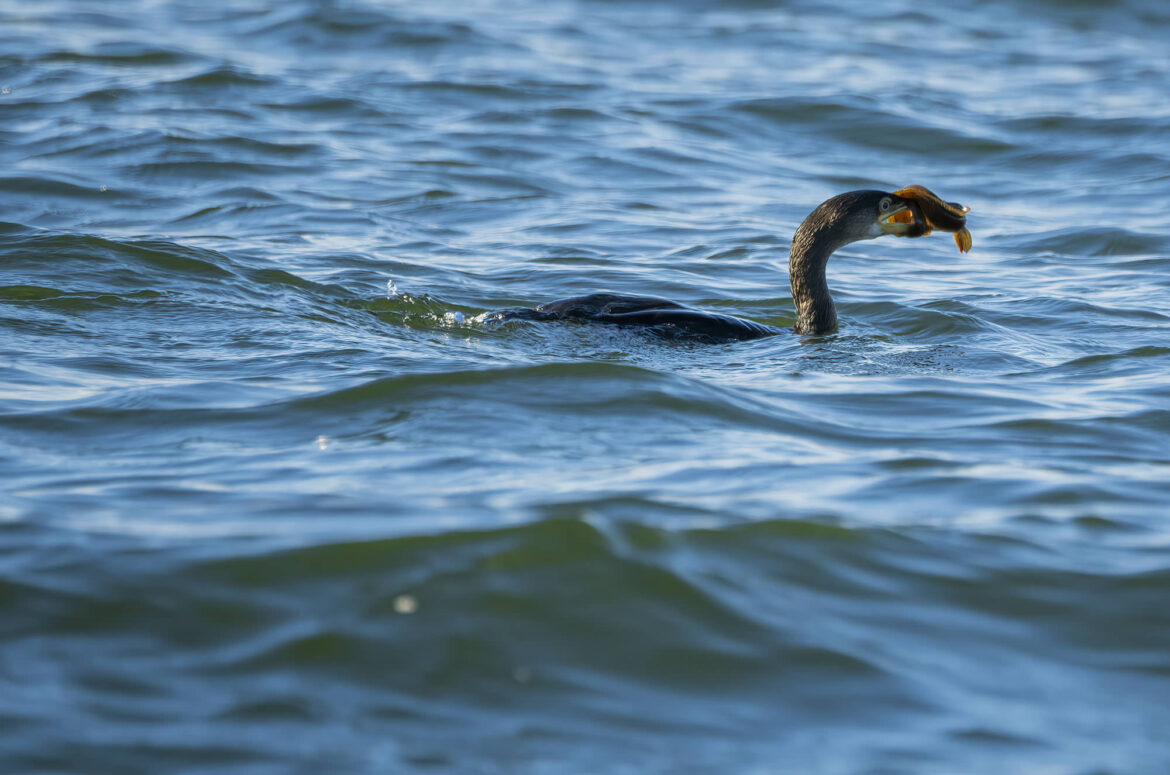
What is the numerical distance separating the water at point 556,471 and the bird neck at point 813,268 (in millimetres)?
152

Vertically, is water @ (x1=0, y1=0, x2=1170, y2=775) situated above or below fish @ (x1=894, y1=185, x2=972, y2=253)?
below

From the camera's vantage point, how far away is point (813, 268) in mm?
7543

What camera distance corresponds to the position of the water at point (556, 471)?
326 centimetres

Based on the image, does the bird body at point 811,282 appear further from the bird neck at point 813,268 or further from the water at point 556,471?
the water at point 556,471

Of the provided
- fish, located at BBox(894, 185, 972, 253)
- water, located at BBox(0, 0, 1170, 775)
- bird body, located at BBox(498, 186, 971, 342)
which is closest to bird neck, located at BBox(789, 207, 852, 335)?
bird body, located at BBox(498, 186, 971, 342)

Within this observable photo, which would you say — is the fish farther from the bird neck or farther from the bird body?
the bird neck

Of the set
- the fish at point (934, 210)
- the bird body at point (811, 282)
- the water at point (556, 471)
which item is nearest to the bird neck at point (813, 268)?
the bird body at point (811, 282)

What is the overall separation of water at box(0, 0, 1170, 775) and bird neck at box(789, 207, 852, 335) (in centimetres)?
15

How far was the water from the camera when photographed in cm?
326

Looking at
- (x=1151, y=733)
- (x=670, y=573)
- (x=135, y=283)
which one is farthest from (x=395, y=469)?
(x=135, y=283)

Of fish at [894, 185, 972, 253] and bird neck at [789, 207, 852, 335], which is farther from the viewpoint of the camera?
bird neck at [789, 207, 852, 335]

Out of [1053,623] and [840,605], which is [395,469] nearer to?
[840,605]

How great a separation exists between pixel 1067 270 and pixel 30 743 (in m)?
8.11

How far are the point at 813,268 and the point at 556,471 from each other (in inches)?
127
